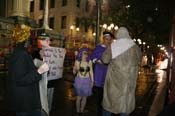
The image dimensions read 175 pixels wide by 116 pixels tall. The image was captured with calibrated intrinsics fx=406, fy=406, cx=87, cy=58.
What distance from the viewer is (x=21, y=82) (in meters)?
4.70

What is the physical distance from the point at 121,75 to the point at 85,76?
2.80 meters

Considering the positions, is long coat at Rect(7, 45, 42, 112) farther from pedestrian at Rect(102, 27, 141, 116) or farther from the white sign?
the white sign

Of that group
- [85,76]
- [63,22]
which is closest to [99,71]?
[85,76]

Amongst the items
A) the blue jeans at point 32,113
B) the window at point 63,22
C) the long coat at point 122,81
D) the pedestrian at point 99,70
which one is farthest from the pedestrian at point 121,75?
the window at point 63,22

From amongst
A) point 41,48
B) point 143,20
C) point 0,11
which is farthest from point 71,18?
point 41,48

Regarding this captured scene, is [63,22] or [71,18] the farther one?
[63,22]

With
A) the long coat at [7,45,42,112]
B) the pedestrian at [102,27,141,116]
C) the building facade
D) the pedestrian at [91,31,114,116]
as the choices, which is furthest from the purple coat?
the building facade

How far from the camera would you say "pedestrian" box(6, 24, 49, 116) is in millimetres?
4719

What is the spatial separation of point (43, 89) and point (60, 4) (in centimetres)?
5771

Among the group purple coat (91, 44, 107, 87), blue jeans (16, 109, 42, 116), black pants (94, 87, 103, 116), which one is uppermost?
purple coat (91, 44, 107, 87)

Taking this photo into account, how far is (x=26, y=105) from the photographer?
476 cm

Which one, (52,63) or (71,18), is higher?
(71,18)

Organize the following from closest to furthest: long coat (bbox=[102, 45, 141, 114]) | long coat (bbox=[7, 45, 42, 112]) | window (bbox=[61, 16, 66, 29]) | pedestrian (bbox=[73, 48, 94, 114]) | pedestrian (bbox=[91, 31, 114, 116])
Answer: long coat (bbox=[7, 45, 42, 112]) < long coat (bbox=[102, 45, 141, 114]) < pedestrian (bbox=[91, 31, 114, 116]) < pedestrian (bbox=[73, 48, 94, 114]) < window (bbox=[61, 16, 66, 29])

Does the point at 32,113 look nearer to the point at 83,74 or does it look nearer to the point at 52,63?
the point at 52,63
